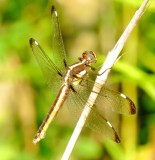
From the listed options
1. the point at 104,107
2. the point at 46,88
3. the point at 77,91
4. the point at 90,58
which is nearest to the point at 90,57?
the point at 90,58

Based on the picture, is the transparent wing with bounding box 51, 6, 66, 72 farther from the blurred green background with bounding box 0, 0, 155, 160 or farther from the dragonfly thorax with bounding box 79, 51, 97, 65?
the blurred green background with bounding box 0, 0, 155, 160

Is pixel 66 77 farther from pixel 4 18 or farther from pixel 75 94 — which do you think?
pixel 4 18

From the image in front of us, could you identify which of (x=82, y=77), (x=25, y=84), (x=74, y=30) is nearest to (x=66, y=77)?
(x=82, y=77)

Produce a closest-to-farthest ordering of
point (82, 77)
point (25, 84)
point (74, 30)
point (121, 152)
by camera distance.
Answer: point (82, 77), point (121, 152), point (25, 84), point (74, 30)

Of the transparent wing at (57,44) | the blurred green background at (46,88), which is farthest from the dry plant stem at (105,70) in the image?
the blurred green background at (46,88)

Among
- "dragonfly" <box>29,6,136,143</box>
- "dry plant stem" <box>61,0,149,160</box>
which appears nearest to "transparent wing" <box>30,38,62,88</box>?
"dragonfly" <box>29,6,136,143</box>

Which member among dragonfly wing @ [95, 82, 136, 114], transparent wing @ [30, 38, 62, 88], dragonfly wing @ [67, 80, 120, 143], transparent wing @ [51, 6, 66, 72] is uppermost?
transparent wing @ [51, 6, 66, 72]
